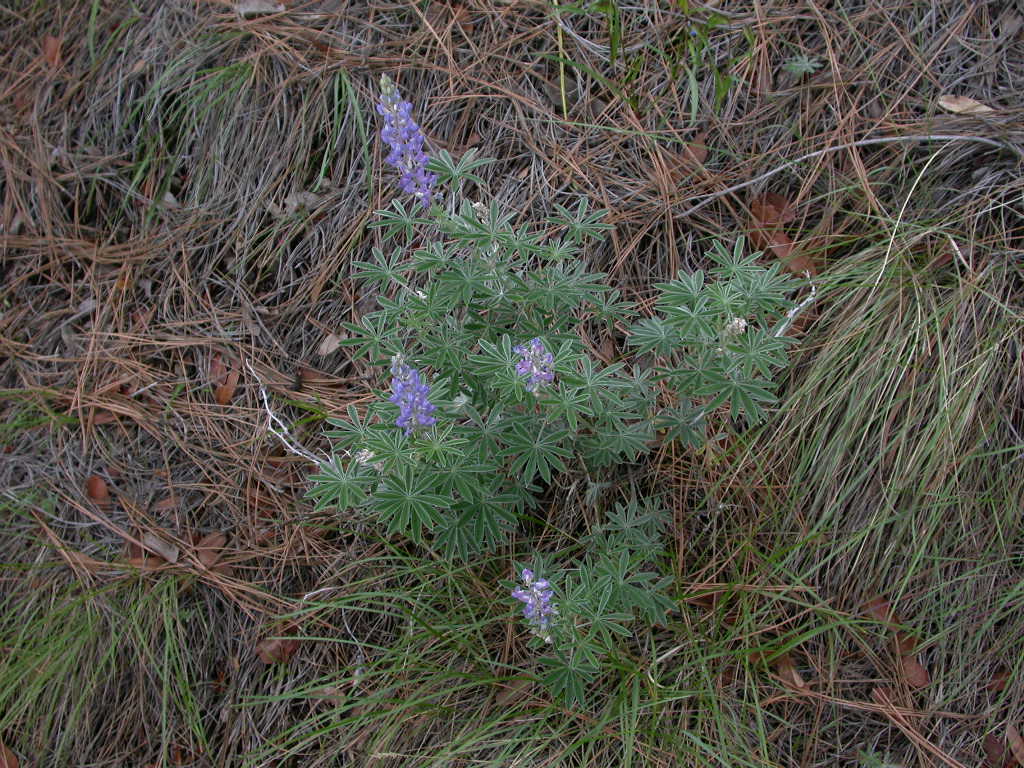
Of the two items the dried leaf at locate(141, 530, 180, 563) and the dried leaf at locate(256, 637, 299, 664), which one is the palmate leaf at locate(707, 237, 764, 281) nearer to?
the dried leaf at locate(256, 637, 299, 664)

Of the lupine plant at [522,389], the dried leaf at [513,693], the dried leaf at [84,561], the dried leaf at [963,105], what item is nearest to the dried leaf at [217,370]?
the dried leaf at [84,561]

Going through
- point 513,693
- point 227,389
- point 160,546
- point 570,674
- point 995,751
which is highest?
point 570,674

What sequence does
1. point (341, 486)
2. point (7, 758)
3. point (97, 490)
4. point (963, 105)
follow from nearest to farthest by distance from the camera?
point (341, 486) < point (963, 105) < point (7, 758) < point (97, 490)

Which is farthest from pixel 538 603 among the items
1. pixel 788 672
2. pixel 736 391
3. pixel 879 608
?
pixel 879 608

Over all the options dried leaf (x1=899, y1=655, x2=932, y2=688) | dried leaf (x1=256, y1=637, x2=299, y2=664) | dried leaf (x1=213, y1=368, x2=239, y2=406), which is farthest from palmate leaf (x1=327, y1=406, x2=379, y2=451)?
dried leaf (x1=899, y1=655, x2=932, y2=688)

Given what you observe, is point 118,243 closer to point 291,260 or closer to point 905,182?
point 291,260


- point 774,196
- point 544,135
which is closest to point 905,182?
point 774,196

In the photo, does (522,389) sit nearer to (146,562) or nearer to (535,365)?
(535,365)
